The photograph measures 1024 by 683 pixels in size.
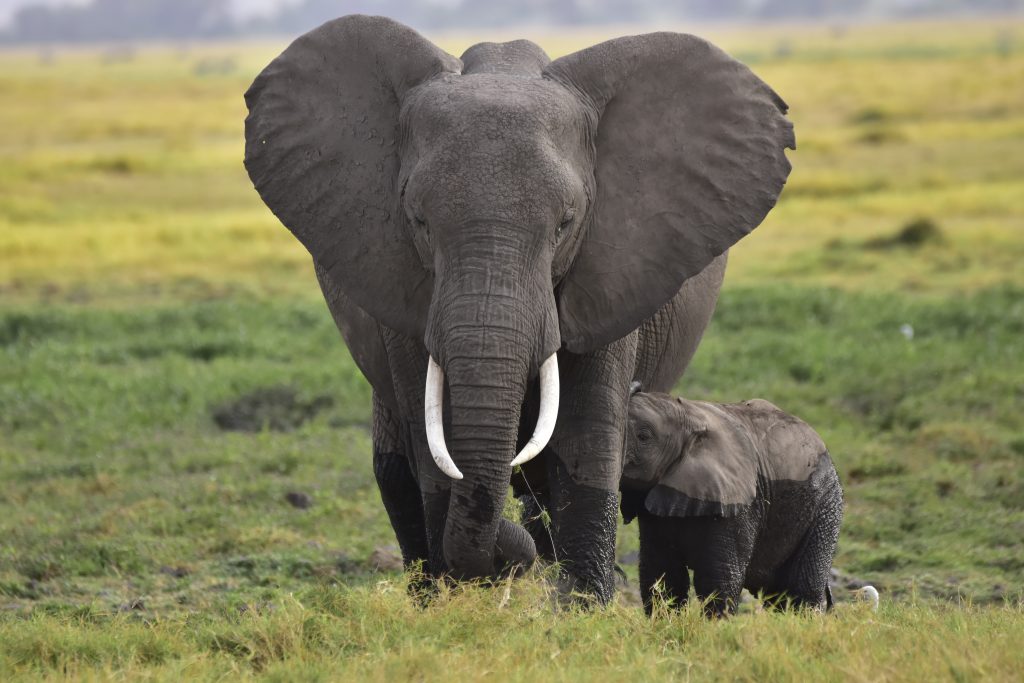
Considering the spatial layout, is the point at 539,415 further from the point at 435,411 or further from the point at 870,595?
the point at 870,595

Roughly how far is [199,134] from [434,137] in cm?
3616

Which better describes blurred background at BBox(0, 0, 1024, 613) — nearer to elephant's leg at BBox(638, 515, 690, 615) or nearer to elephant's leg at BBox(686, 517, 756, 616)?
elephant's leg at BBox(686, 517, 756, 616)

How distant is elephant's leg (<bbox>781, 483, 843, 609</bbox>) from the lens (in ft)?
20.8

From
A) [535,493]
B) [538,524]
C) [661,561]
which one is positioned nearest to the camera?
[535,493]

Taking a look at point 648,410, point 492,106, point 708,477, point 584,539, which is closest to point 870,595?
point 708,477

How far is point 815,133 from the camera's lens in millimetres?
32312

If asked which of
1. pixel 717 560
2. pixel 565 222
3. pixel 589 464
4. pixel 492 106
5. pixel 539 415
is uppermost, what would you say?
pixel 492 106

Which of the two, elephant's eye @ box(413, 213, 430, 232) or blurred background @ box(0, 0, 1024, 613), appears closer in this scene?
elephant's eye @ box(413, 213, 430, 232)

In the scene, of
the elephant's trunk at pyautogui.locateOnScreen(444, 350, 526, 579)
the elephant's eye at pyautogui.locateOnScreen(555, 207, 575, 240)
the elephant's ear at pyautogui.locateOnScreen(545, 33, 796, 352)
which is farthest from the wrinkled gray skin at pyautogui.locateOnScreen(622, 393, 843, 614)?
the elephant's eye at pyautogui.locateOnScreen(555, 207, 575, 240)

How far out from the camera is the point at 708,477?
5938 mm

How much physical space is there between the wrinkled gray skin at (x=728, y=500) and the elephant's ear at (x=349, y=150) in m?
1.22

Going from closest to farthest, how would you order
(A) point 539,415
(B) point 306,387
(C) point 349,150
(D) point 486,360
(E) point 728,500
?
(D) point 486,360
(A) point 539,415
(C) point 349,150
(E) point 728,500
(B) point 306,387

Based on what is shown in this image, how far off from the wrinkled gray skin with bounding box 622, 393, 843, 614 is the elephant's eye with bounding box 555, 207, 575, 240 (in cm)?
119

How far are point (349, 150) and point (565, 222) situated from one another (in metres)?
0.96
